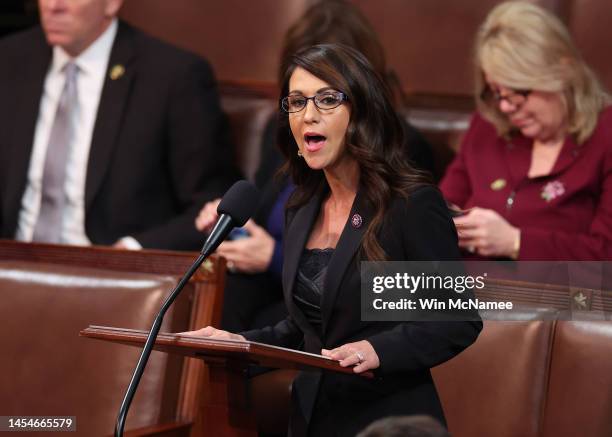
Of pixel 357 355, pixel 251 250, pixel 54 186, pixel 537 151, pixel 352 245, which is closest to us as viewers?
pixel 357 355

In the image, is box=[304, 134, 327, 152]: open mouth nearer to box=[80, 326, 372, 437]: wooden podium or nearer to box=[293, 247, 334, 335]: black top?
box=[293, 247, 334, 335]: black top

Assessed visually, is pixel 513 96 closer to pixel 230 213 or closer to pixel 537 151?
pixel 537 151

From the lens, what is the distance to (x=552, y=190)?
2.47m

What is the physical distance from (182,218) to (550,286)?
4.03ft

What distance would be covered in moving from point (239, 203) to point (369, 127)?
247 millimetres

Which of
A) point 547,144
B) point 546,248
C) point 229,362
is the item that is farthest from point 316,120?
point 547,144

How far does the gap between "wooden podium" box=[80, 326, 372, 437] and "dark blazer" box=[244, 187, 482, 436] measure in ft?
0.29

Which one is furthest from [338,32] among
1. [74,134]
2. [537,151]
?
[74,134]

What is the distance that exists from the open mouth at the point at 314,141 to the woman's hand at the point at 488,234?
823mm

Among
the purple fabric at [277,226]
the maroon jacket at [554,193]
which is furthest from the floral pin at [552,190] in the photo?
the purple fabric at [277,226]

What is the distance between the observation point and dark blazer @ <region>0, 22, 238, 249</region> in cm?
290

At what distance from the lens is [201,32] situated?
355 cm

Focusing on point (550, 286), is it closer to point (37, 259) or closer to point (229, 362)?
point (229, 362)

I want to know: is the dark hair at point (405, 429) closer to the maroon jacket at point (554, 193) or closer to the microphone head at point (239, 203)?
the microphone head at point (239, 203)
